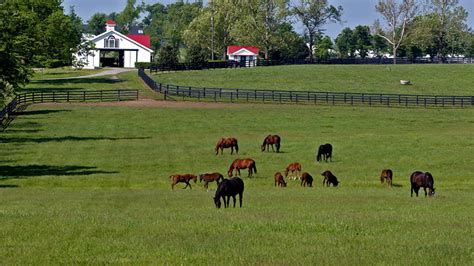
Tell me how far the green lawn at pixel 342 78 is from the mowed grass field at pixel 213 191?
105 ft

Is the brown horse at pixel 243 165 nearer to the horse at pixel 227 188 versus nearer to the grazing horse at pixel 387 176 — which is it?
the grazing horse at pixel 387 176

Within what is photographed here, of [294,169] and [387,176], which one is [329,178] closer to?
[387,176]

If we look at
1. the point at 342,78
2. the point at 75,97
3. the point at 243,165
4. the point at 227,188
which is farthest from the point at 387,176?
the point at 342,78

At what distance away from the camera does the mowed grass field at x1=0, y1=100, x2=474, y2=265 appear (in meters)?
14.0

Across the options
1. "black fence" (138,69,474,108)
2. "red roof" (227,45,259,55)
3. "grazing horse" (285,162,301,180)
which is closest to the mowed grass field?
"grazing horse" (285,162,301,180)

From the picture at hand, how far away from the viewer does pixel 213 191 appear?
30094mm

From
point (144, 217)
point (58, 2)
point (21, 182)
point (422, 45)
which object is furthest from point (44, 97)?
point (422, 45)

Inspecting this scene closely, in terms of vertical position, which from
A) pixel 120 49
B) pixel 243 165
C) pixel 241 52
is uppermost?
pixel 241 52

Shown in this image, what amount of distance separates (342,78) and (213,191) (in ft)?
312

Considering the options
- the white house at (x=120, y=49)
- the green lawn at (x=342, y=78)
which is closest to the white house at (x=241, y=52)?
the white house at (x=120, y=49)

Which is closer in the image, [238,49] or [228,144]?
[228,144]

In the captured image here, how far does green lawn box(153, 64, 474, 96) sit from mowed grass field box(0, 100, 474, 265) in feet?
105

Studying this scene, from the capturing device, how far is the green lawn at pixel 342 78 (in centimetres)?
10769

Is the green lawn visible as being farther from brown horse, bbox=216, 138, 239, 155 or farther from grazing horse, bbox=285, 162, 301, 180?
grazing horse, bbox=285, 162, 301, 180
